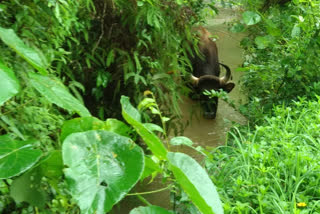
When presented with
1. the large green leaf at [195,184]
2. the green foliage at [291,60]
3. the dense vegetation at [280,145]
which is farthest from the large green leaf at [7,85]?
the green foliage at [291,60]

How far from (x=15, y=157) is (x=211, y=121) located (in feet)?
16.8

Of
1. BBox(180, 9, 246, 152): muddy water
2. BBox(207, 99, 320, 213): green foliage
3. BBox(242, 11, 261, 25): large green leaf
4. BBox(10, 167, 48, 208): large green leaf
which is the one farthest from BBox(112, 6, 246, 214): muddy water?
BBox(10, 167, 48, 208): large green leaf

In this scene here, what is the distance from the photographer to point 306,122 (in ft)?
9.97

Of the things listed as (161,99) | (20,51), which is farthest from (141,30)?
(20,51)

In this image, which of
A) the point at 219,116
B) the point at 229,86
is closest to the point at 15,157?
the point at 219,116

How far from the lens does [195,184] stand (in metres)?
1.14

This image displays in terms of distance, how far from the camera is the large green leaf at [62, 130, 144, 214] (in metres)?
0.97

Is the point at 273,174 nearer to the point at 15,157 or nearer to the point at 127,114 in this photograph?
the point at 127,114

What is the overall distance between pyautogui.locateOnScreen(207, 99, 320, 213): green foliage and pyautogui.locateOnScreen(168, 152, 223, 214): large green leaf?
3.20 feet

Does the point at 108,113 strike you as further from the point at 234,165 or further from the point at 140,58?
the point at 234,165

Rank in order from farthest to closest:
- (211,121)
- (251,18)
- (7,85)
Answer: (211,121) → (251,18) → (7,85)

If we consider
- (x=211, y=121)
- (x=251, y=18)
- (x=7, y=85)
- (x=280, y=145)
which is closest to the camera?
(x=7, y=85)

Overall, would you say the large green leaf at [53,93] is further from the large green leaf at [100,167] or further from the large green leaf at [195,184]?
the large green leaf at [195,184]

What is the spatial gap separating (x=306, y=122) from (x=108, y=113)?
1.52m
